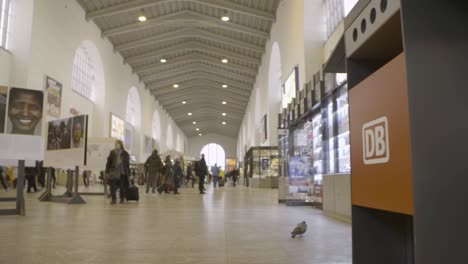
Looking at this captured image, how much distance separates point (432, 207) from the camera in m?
1.09

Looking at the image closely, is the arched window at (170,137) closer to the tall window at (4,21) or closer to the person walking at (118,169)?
the tall window at (4,21)

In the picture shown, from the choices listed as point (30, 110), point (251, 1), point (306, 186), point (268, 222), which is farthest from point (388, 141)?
point (251, 1)

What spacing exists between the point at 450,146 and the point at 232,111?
43.7m

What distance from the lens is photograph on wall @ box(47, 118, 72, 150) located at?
872 cm

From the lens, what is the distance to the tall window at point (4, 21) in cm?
1509

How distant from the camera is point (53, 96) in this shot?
1712cm

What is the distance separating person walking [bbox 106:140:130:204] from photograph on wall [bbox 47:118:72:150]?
107 centimetres

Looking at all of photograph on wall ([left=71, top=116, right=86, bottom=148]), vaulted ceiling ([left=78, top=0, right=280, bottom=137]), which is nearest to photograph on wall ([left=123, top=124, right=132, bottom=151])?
vaulted ceiling ([left=78, top=0, right=280, bottom=137])

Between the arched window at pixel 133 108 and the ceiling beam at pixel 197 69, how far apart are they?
164 cm

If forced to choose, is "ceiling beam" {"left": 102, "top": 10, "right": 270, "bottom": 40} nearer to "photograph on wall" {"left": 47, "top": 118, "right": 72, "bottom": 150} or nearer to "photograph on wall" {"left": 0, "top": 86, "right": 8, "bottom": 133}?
"photograph on wall" {"left": 47, "top": 118, "right": 72, "bottom": 150}

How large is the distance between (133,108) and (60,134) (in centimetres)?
2292

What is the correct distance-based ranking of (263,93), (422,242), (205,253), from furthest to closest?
(263,93)
(205,253)
(422,242)

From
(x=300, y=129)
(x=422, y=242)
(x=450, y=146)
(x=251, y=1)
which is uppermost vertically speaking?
(x=251, y=1)

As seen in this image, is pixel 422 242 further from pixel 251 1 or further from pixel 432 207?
pixel 251 1
